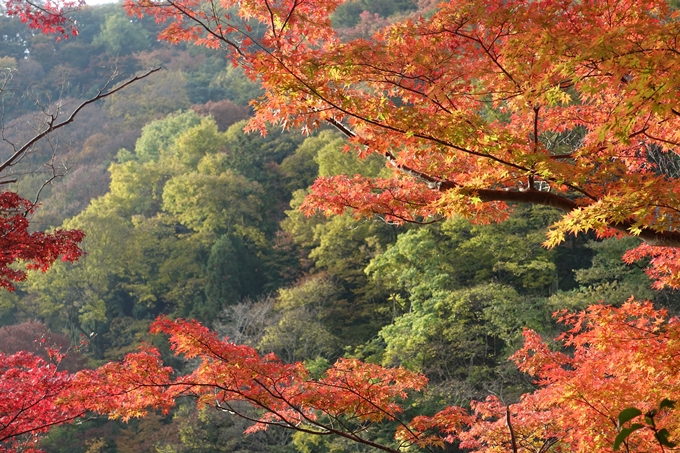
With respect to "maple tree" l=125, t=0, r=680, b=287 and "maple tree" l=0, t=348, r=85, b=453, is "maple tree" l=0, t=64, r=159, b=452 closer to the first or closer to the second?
"maple tree" l=0, t=348, r=85, b=453

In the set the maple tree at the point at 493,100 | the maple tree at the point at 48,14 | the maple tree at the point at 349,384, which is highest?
→ the maple tree at the point at 48,14

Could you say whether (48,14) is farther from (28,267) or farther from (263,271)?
(263,271)

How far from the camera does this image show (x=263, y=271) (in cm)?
2031

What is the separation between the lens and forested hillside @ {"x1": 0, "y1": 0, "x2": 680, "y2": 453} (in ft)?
41.4

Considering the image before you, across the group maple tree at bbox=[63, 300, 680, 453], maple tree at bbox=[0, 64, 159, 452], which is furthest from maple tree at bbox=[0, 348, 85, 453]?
maple tree at bbox=[63, 300, 680, 453]

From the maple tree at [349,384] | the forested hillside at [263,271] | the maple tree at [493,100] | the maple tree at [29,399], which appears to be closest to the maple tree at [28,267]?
the maple tree at [29,399]

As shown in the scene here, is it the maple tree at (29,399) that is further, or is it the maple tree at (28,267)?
the maple tree at (29,399)

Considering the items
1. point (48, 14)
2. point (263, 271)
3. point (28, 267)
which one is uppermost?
point (48, 14)

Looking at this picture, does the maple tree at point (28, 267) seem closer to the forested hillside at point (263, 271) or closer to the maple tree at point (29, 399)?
the maple tree at point (29, 399)

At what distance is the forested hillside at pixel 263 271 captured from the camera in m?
12.6

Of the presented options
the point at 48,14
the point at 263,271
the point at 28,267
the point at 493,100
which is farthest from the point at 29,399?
the point at 263,271

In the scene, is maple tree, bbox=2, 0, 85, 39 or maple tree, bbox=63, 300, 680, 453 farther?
maple tree, bbox=2, 0, 85, 39

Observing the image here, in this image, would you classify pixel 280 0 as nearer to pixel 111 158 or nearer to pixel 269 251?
pixel 269 251

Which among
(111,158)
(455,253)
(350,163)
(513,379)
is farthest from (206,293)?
(111,158)
